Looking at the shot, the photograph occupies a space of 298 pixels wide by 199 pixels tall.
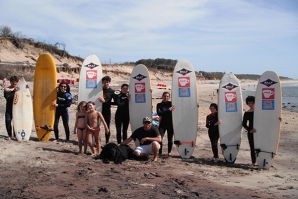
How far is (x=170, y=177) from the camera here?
4859 millimetres

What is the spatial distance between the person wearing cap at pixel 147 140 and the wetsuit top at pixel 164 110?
0.55 metres

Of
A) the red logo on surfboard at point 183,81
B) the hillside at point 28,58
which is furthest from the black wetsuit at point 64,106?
the hillside at point 28,58

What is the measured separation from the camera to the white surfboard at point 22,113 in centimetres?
689

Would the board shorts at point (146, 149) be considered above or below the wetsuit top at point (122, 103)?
below

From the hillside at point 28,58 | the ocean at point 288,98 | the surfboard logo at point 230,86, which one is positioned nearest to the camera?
the surfboard logo at point 230,86

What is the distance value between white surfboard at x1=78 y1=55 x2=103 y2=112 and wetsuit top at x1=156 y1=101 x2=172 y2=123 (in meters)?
1.29

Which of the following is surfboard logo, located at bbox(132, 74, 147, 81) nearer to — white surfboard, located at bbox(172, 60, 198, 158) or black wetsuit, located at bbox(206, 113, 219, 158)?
white surfboard, located at bbox(172, 60, 198, 158)

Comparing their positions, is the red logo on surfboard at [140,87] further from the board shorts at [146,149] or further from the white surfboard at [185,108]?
the board shorts at [146,149]

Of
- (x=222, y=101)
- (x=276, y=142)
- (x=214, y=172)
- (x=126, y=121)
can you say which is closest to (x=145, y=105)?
(x=126, y=121)

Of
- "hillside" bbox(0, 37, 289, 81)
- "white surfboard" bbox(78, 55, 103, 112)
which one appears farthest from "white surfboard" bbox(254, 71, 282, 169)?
"hillside" bbox(0, 37, 289, 81)

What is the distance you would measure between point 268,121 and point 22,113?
4.95m

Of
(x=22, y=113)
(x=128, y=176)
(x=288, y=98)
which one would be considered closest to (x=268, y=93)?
(x=128, y=176)

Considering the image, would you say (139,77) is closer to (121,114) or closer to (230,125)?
(121,114)

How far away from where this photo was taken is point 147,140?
605 centimetres
